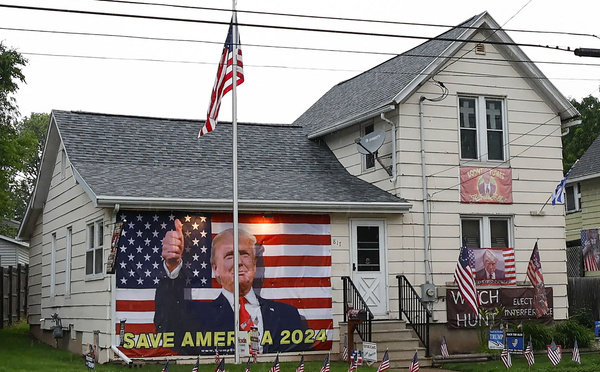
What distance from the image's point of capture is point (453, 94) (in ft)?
61.0

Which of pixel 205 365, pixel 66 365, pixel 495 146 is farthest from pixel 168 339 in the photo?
pixel 495 146

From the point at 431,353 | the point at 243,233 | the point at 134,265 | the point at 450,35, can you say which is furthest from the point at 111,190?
the point at 450,35

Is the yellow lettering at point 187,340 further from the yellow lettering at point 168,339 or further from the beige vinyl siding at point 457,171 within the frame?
the beige vinyl siding at point 457,171

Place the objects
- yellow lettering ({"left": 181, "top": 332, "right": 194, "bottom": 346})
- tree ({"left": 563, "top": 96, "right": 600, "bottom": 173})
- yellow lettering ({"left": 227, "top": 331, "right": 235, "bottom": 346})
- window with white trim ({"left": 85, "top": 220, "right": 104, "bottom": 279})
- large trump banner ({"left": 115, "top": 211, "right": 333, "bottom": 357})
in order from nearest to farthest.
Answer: large trump banner ({"left": 115, "top": 211, "right": 333, "bottom": 357}) < yellow lettering ({"left": 181, "top": 332, "right": 194, "bottom": 346}) < yellow lettering ({"left": 227, "top": 331, "right": 235, "bottom": 346}) < window with white trim ({"left": 85, "top": 220, "right": 104, "bottom": 279}) < tree ({"left": 563, "top": 96, "right": 600, "bottom": 173})

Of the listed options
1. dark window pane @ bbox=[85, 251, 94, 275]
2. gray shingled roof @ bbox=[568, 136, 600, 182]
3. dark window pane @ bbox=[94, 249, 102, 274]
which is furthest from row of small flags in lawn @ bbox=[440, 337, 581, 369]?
gray shingled roof @ bbox=[568, 136, 600, 182]

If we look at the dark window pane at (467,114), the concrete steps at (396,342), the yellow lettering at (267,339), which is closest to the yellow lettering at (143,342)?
the yellow lettering at (267,339)

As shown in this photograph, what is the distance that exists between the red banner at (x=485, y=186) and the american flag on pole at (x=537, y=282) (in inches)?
54.0

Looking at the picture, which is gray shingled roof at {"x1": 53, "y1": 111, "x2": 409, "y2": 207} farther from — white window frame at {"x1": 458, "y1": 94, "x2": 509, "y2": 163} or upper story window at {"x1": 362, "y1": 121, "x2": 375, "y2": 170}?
white window frame at {"x1": 458, "y1": 94, "x2": 509, "y2": 163}

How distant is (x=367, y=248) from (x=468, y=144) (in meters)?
3.47

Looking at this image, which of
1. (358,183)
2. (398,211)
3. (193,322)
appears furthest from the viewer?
(358,183)

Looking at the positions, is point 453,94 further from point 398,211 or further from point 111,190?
point 111,190

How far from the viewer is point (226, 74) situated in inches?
607

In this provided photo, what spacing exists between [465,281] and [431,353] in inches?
65.9

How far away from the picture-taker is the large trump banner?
15.8 meters
